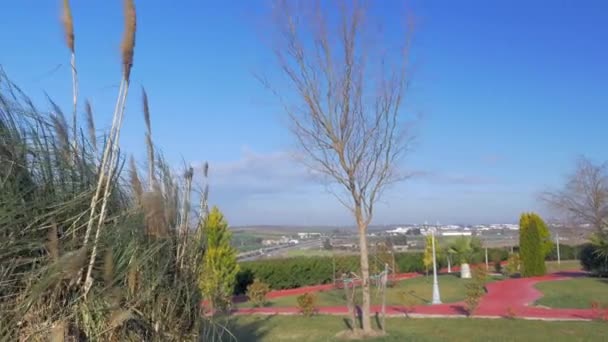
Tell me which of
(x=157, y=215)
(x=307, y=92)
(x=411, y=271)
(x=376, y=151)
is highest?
(x=307, y=92)

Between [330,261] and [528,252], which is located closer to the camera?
[528,252]

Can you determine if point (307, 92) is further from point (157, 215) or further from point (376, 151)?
point (157, 215)

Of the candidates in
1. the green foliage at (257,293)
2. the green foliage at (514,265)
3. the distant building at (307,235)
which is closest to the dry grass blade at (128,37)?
the green foliage at (257,293)

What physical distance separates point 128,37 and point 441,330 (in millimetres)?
10630

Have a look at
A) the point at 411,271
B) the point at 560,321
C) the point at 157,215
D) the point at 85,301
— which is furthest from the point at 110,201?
the point at 411,271

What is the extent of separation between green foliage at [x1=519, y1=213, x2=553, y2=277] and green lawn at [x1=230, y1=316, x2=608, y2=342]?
498 inches

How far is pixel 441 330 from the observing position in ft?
40.0

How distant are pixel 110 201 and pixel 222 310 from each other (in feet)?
6.50

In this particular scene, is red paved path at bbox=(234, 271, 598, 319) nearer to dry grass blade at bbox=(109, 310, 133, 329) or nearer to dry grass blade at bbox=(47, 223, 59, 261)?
dry grass blade at bbox=(109, 310, 133, 329)

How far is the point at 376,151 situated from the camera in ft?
37.7

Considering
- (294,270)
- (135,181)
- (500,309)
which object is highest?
(135,181)

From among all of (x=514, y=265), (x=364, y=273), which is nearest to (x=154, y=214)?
(x=364, y=273)

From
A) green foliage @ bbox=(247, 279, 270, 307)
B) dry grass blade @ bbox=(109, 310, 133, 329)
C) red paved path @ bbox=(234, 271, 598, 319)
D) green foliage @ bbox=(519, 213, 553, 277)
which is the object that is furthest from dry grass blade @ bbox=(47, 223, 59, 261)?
green foliage @ bbox=(519, 213, 553, 277)

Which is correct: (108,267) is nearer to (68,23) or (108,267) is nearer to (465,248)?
(68,23)
